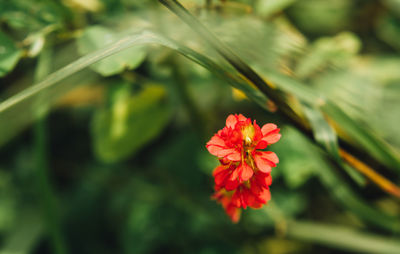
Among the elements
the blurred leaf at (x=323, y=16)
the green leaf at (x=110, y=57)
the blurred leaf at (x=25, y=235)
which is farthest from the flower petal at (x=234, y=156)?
the blurred leaf at (x=323, y=16)

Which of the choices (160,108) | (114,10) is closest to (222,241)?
(160,108)

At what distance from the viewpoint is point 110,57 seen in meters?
0.64

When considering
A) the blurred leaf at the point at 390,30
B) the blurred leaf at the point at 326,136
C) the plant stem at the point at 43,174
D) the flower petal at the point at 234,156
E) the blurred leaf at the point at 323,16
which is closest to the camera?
the flower petal at the point at 234,156

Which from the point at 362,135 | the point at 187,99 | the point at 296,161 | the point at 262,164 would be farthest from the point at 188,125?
the point at 262,164

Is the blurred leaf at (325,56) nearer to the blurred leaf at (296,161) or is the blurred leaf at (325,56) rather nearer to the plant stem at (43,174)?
the blurred leaf at (296,161)

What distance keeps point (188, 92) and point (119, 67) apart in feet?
1.13

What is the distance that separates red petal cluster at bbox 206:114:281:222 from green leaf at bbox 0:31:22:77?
396 millimetres

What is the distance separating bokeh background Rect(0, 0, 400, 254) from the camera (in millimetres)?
698

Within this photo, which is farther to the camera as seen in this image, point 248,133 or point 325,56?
point 325,56

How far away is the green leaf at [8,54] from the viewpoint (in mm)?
637

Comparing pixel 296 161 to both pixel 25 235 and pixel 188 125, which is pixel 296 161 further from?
pixel 25 235

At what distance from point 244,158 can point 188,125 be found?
0.69m

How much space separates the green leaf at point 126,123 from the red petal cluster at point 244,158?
0.43 metres

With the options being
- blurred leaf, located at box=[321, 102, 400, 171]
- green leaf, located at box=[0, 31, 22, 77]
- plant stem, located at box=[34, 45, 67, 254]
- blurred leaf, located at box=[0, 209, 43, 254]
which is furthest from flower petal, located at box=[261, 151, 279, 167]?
blurred leaf, located at box=[0, 209, 43, 254]
